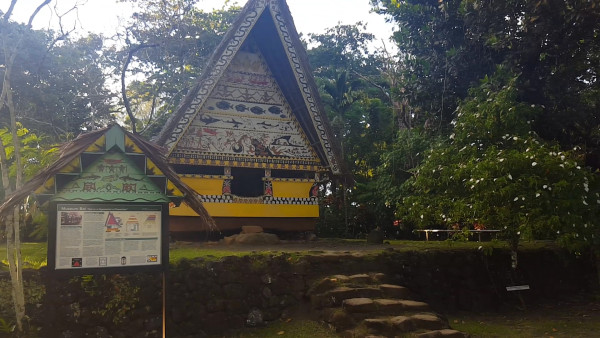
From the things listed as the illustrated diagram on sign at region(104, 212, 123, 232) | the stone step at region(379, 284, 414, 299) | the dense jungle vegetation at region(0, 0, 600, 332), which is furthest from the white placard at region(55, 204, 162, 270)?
the stone step at region(379, 284, 414, 299)

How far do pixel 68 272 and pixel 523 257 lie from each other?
9321 millimetres

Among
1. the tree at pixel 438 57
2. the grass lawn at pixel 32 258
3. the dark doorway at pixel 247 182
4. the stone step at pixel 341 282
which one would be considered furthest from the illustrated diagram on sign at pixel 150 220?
the tree at pixel 438 57

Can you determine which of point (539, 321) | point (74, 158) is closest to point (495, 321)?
point (539, 321)

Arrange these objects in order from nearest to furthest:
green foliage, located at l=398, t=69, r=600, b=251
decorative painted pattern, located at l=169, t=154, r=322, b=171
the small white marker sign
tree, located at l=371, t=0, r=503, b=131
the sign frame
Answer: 1. the sign frame
2. green foliage, located at l=398, t=69, r=600, b=251
3. the small white marker sign
4. decorative painted pattern, located at l=169, t=154, r=322, b=171
5. tree, located at l=371, t=0, r=503, b=131

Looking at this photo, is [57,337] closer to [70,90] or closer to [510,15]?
[510,15]

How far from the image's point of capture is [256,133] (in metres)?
12.9

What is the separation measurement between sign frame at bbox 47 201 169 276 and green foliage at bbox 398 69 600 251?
18.0 feet

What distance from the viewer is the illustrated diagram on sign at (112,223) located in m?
5.26

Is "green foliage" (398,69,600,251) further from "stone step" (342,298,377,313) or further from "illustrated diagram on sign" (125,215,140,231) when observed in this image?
"illustrated diagram on sign" (125,215,140,231)

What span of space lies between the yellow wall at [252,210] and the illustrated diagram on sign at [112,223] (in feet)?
22.1

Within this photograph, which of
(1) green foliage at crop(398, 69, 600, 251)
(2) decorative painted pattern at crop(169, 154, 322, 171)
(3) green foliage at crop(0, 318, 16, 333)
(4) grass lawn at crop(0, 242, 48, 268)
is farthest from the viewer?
(2) decorative painted pattern at crop(169, 154, 322, 171)

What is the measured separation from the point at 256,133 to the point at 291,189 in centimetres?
177

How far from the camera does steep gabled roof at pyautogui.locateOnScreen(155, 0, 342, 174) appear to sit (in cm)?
1158

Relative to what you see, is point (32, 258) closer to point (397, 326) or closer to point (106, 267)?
point (106, 267)
